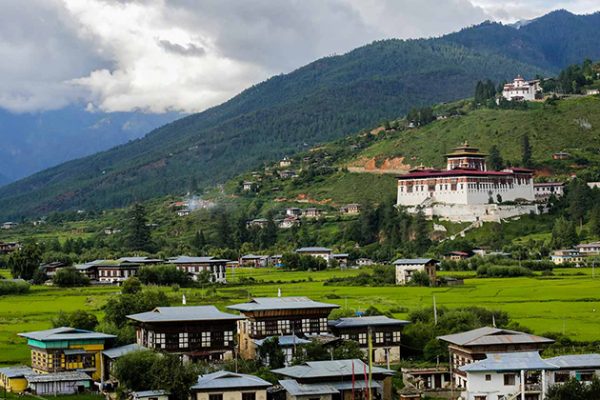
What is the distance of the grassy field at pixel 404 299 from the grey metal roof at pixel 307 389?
58.9 ft

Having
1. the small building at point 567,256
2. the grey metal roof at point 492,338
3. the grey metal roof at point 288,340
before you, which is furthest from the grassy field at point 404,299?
the grey metal roof at point 288,340

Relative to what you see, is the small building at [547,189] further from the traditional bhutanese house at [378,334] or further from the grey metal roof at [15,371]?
the grey metal roof at [15,371]

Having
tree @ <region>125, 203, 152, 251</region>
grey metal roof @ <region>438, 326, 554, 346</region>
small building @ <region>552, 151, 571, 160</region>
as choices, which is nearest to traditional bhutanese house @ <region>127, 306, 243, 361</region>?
grey metal roof @ <region>438, 326, 554, 346</region>

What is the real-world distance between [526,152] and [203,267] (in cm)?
6624

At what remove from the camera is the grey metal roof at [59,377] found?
2036 inches

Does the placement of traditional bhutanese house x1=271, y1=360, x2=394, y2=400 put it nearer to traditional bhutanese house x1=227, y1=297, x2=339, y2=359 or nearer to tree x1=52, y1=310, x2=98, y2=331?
traditional bhutanese house x1=227, y1=297, x2=339, y2=359

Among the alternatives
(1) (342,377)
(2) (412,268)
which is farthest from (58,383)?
(2) (412,268)

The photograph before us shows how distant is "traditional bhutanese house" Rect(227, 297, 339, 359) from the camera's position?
201 ft

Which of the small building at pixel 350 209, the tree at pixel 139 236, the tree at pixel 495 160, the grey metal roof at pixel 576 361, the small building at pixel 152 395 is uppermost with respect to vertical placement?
the tree at pixel 495 160

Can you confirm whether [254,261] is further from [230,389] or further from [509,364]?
[230,389]

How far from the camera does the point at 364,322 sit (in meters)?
61.5

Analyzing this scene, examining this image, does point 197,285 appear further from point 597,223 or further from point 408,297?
point 597,223

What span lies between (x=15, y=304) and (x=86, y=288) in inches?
658

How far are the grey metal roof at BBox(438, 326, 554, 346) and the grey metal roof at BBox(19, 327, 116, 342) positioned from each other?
18.1m
